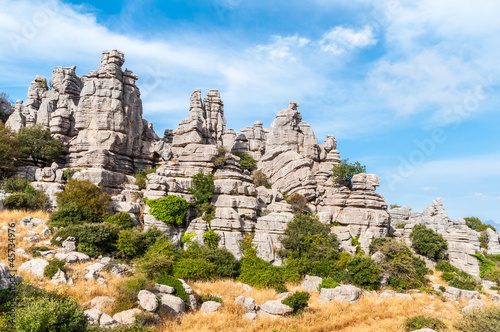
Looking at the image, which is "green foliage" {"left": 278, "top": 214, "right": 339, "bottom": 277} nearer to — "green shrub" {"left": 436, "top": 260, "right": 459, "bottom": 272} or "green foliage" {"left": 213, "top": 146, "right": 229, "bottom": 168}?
"green foliage" {"left": 213, "top": 146, "right": 229, "bottom": 168}

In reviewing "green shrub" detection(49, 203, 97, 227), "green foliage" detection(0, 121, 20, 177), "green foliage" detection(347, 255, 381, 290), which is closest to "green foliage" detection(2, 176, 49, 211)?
"green foliage" detection(0, 121, 20, 177)

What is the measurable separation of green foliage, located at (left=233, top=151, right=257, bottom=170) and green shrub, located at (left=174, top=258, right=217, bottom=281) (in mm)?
23174

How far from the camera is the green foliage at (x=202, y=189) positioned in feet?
94.2

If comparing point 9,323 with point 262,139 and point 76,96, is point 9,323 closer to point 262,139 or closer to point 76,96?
point 76,96

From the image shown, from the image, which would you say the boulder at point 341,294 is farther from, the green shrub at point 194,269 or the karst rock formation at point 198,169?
the green shrub at point 194,269

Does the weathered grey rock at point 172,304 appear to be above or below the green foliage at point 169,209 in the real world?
below

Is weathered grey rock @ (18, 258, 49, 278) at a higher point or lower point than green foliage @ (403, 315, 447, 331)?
higher

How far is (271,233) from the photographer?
1058 inches

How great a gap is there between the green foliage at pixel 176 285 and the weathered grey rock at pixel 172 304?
23.3 inches

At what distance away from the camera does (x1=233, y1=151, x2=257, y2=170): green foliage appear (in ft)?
147

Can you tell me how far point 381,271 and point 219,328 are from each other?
1455cm

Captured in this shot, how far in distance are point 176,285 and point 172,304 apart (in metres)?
1.63

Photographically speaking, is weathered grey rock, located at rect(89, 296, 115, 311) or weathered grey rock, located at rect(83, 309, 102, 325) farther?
weathered grey rock, located at rect(89, 296, 115, 311)

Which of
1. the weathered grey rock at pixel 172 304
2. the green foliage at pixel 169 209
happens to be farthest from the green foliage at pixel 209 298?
the green foliage at pixel 169 209
